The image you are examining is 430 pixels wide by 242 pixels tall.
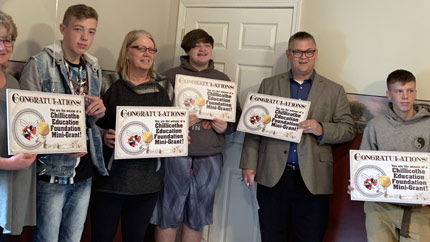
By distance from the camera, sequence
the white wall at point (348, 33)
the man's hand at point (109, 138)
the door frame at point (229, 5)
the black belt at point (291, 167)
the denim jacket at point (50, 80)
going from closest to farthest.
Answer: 1. the denim jacket at point (50, 80)
2. the man's hand at point (109, 138)
3. the white wall at point (348, 33)
4. the black belt at point (291, 167)
5. the door frame at point (229, 5)

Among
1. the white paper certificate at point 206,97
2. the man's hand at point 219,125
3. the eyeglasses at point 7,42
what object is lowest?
the man's hand at point 219,125

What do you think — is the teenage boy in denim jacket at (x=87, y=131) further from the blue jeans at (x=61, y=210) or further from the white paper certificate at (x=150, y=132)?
the white paper certificate at (x=150, y=132)

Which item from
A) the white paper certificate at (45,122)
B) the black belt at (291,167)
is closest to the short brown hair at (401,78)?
the black belt at (291,167)

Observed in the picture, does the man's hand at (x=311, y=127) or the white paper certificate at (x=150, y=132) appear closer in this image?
the white paper certificate at (x=150, y=132)

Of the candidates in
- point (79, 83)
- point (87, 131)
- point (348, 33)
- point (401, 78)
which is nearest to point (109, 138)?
point (87, 131)

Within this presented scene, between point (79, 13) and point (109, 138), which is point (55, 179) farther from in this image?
point (79, 13)

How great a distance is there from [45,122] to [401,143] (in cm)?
176

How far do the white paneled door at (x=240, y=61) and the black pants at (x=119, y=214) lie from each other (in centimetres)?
92

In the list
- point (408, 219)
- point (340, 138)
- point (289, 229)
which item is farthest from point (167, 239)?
point (408, 219)

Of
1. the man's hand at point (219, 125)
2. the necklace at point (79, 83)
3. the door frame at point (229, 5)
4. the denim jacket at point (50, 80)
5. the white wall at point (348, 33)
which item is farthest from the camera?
the door frame at point (229, 5)

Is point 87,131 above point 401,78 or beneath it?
beneath

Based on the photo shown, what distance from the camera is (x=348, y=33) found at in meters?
2.43

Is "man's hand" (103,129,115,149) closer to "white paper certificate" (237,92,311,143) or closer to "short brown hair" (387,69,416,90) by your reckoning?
"white paper certificate" (237,92,311,143)

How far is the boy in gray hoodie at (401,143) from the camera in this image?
1.88m
